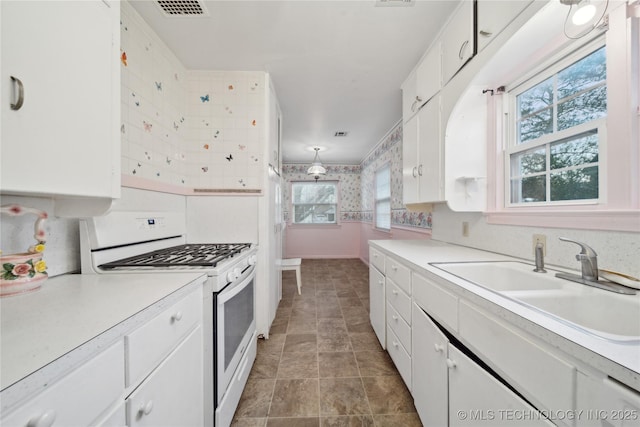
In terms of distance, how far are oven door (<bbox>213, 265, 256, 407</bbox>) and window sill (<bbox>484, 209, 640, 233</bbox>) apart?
1.66 m

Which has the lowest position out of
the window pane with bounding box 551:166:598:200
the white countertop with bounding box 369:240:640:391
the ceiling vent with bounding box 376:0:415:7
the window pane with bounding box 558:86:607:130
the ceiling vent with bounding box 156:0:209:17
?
the white countertop with bounding box 369:240:640:391

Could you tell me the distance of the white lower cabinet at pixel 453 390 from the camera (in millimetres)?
652

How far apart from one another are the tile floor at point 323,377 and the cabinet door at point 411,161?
1344 millimetres

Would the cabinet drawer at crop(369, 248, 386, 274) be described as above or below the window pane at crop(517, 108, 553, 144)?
below

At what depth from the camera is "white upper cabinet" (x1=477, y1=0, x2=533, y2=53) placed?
103cm

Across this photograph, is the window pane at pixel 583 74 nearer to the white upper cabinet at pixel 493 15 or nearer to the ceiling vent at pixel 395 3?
the white upper cabinet at pixel 493 15

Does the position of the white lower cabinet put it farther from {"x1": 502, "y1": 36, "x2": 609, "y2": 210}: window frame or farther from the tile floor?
{"x1": 502, "y1": 36, "x2": 609, "y2": 210}: window frame

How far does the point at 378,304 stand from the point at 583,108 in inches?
67.4

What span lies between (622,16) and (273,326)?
2871 mm

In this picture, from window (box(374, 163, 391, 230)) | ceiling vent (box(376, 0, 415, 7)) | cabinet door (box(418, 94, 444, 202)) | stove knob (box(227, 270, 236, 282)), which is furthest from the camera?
window (box(374, 163, 391, 230))

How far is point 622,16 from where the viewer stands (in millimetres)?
862

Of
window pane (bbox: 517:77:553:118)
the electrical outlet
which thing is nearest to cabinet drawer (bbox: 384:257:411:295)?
the electrical outlet

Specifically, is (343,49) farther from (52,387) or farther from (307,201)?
(307,201)

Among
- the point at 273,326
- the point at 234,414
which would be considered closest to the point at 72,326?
the point at 234,414
